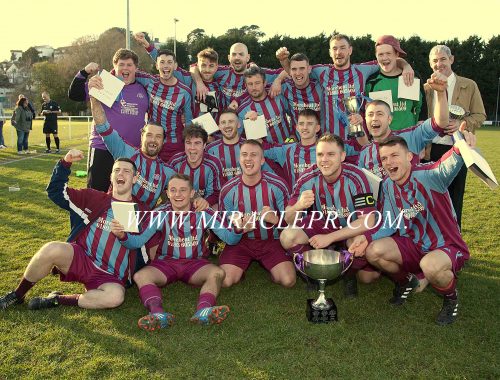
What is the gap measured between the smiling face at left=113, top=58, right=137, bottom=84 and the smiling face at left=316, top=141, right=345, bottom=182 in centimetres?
244

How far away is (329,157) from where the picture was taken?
3.94 m

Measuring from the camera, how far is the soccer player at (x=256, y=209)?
431 centimetres

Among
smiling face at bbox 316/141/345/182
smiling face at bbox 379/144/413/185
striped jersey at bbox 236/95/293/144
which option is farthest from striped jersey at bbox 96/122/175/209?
smiling face at bbox 379/144/413/185

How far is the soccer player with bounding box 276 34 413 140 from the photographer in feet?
16.7

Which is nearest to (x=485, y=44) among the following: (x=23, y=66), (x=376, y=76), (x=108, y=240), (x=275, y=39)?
(x=275, y=39)

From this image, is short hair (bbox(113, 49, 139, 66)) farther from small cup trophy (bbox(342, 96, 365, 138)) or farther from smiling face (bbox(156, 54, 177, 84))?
small cup trophy (bbox(342, 96, 365, 138))

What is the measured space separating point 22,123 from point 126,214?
42.3ft

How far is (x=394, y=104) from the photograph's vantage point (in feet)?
16.3

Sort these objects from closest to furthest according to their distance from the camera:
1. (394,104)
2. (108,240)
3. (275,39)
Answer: (108,240)
(394,104)
(275,39)

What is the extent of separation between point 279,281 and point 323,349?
1229 mm

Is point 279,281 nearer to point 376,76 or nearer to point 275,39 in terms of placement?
point 376,76

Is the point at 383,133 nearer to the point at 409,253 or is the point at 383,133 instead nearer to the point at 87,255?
the point at 409,253

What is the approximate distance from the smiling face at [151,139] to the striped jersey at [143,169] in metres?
0.10

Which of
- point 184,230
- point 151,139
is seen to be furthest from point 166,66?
point 184,230
